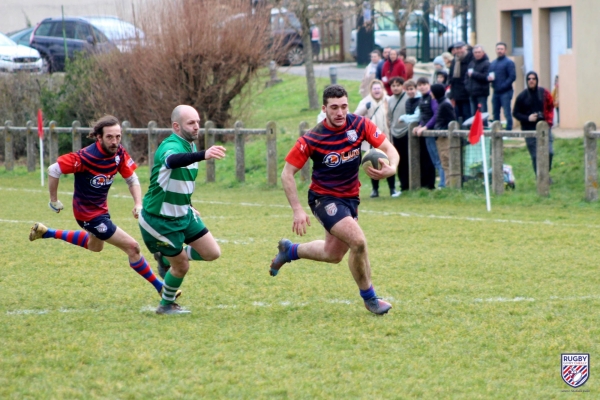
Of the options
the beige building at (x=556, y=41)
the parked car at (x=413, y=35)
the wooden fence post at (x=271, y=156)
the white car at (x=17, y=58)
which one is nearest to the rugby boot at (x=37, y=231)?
the wooden fence post at (x=271, y=156)

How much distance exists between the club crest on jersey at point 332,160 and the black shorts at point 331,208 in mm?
250

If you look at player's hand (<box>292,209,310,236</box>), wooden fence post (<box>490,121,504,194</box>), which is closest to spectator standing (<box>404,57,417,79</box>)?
wooden fence post (<box>490,121,504,194</box>)

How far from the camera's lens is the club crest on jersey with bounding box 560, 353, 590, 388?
5.29 m

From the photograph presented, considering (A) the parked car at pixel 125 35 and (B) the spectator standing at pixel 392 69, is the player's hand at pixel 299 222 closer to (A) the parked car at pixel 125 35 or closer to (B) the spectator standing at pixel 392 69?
(B) the spectator standing at pixel 392 69

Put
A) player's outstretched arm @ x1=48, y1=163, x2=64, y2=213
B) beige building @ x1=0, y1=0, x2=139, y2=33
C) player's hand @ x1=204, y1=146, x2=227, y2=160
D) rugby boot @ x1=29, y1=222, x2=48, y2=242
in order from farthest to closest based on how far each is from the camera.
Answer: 1. beige building @ x1=0, y1=0, x2=139, y2=33
2. rugby boot @ x1=29, y1=222, x2=48, y2=242
3. player's outstretched arm @ x1=48, y1=163, x2=64, y2=213
4. player's hand @ x1=204, y1=146, x2=227, y2=160

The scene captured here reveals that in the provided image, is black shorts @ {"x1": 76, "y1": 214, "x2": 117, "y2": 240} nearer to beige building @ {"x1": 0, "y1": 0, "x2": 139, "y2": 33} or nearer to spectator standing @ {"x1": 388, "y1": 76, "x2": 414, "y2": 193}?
spectator standing @ {"x1": 388, "y1": 76, "x2": 414, "y2": 193}

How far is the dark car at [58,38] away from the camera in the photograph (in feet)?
92.5

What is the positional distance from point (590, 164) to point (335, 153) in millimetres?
7797

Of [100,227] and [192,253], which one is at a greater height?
[100,227]

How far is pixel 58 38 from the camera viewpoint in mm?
29578

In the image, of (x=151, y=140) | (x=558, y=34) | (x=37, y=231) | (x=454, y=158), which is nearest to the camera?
(x=37, y=231)

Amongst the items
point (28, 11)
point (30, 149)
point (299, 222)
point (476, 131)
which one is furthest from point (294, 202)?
point (28, 11)

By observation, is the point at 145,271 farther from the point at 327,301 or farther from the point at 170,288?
the point at 327,301

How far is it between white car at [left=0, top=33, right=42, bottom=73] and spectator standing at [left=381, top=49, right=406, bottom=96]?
11.6 meters
